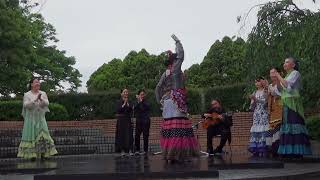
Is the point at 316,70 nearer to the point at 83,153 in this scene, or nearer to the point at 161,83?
the point at 161,83

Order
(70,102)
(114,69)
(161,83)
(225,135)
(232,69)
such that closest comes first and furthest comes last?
(161,83) < (225,135) < (70,102) < (232,69) < (114,69)

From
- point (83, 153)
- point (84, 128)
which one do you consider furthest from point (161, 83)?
point (84, 128)

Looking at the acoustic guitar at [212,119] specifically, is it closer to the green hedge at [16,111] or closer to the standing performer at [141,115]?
the standing performer at [141,115]

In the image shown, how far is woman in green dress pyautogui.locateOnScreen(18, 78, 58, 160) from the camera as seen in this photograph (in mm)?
13086

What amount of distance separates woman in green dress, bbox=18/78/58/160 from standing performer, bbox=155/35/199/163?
3.87 metres

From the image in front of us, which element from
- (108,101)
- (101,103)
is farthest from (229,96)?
(101,103)

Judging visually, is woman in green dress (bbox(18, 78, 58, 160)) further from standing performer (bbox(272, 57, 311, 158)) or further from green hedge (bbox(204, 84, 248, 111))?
green hedge (bbox(204, 84, 248, 111))

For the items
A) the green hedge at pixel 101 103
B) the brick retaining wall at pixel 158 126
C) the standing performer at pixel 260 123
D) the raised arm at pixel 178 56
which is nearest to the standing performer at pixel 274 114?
the standing performer at pixel 260 123

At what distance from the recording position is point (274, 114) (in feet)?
39.4

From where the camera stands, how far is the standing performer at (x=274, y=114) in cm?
1184

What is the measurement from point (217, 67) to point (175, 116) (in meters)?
33.5

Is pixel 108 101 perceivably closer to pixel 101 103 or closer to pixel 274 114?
pixel 101 103

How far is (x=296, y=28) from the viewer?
14297 mm

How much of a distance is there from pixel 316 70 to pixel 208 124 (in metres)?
2.89
